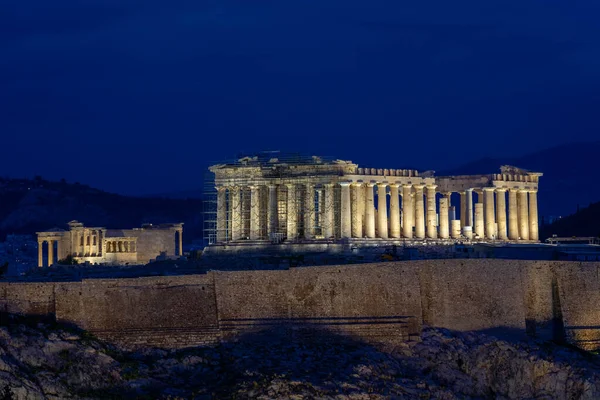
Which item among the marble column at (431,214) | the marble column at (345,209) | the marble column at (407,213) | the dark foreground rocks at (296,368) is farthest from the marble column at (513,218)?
the dark foreground rocks at (296,368)

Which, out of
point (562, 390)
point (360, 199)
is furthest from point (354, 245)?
point (562, 390)

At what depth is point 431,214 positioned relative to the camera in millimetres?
96375

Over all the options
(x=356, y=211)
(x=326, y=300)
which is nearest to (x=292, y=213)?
(x=356, y=211)

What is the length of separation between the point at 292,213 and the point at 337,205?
2945mm

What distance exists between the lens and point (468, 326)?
72.9 m

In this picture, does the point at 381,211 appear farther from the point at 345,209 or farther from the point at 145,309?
the point at 145,309

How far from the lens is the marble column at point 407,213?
94625mm

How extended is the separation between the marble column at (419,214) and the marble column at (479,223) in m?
4.23

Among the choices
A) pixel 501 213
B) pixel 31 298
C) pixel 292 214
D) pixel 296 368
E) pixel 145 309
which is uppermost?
pixel 501 213

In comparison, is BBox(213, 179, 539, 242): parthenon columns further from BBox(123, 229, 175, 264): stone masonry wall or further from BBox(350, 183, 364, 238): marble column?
BBox(123, 229, 175, 264): stone masonry wall

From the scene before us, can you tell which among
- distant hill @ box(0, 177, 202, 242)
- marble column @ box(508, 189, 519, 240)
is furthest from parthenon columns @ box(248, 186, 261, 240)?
distant hill @ box(0, 177, 202, 242)

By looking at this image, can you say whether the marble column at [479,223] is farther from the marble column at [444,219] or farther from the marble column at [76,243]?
the marble column at [76,243]

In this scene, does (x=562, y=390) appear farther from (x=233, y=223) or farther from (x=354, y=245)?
(x=233, y=223)

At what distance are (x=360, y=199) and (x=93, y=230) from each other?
27316 mm
